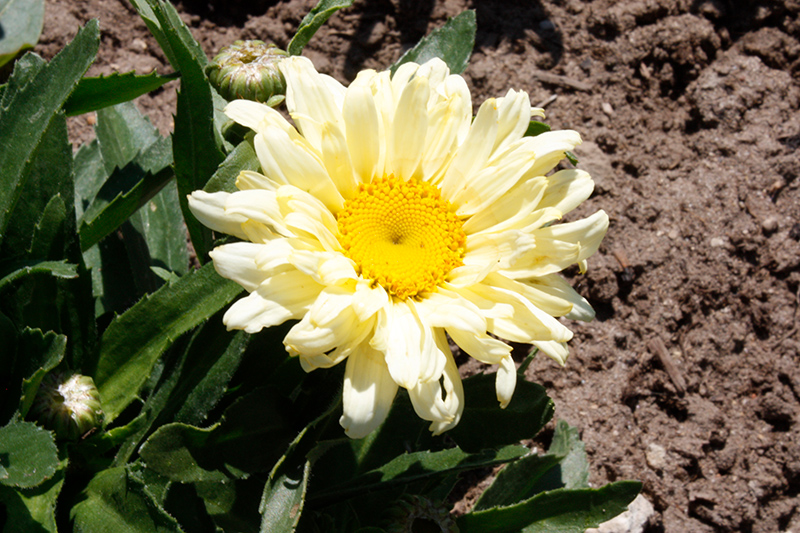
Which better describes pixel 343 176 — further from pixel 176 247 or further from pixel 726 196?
pixel 726 196

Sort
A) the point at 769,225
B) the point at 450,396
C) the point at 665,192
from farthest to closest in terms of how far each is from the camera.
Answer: the point at 665,192
the point at 769,225
the point at 450,396

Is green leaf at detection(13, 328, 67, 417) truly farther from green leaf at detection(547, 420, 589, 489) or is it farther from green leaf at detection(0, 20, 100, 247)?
green leaf at detection(547, 420, 589, 489)

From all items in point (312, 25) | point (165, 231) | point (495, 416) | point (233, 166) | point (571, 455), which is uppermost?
point (312, 25)

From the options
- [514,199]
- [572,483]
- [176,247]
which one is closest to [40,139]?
[176,247]

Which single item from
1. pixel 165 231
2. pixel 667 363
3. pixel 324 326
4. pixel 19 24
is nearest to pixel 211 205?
pixel 324 326

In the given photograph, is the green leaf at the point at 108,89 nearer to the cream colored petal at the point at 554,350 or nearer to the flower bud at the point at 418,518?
the cream colored petal at the point at 554,350

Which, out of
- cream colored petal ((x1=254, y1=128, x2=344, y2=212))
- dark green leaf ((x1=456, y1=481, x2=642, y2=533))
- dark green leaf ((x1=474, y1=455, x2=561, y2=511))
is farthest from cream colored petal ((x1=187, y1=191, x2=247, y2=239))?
dark green leaf ((x1=474, y1=455, x2=561, y2=511))

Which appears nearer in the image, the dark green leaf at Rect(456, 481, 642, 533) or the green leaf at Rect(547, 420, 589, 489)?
the dark green leaf at Rect(456, 481, 642, 533)

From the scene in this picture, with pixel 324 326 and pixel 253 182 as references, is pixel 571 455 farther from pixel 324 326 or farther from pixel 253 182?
pixel 253 182
